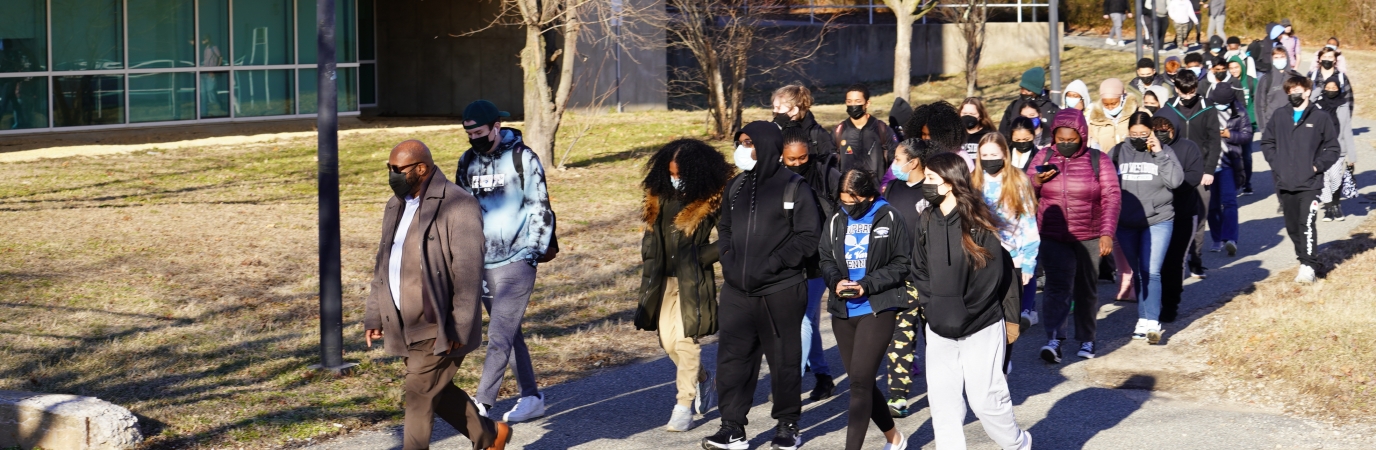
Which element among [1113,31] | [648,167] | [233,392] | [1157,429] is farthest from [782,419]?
[1113,31]

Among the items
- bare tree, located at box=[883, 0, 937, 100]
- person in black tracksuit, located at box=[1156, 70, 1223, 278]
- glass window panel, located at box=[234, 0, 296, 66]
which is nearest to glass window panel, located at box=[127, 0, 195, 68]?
glass window panel, located at box=[234, 0, 296, 66]

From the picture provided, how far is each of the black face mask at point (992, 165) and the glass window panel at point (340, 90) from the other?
1804 centimetres

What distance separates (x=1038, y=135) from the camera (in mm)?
10570

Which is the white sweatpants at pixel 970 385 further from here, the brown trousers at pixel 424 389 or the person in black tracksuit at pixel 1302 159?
the person in black tracksuit at pixel 1302 159

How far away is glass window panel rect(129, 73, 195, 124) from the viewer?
21.0 m

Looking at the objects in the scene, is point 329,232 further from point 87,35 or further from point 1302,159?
point 87,35

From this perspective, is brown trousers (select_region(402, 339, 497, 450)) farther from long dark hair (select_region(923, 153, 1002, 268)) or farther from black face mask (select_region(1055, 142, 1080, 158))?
black face mask (select_region(1055, 142, 1080, 158))

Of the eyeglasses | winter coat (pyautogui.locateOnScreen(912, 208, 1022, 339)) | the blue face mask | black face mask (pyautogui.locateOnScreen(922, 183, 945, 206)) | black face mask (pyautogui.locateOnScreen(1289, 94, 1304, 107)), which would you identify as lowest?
winter coat (pyautogui.locateOnScreen(912, 208, 1022, 339))

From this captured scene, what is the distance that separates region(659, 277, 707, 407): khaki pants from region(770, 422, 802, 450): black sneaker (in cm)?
62

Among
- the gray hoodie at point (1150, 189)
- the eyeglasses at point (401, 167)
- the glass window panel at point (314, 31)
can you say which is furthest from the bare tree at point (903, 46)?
the eyeglasses at point (401, 167)

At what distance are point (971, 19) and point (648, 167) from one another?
22.6 meters

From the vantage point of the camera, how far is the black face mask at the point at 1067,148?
27.0 feet

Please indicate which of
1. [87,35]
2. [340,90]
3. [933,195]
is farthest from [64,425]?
[340,90]

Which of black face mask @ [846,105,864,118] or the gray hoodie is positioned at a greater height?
black face mask @ [846,105,864,118]
